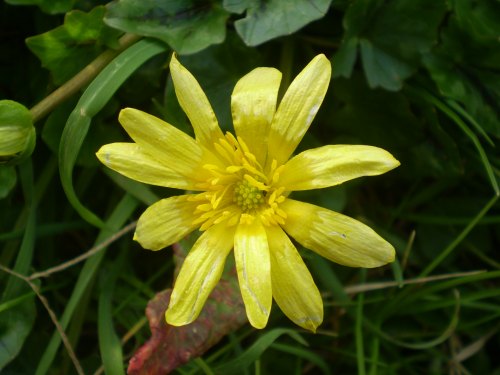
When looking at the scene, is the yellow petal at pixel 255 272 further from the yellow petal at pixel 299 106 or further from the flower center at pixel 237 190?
the yellow petal at pixel 299 106

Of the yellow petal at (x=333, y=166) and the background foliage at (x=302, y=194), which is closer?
the yellow petal at (x=333, y=166)

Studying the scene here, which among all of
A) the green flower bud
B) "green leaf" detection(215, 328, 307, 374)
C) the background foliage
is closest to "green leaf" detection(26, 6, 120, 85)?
the background foliage

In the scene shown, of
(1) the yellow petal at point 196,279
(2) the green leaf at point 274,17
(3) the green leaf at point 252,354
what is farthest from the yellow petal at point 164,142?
(3) the green leaf at point 252,354

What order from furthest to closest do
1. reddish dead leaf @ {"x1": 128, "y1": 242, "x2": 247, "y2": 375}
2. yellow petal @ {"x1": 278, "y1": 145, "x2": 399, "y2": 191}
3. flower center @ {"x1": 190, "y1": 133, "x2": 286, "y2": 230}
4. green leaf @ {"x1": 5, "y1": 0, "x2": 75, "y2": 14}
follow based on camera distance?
green leaf @ {"x1": 5, "y1": 0, "x2": 75, "y2": 14} < reddish dead leaf @ {"x1": 128, "y1": 242, "x2": 247, "y2": 375} < flower center @ {"x1": 190, "y1": 133, "x2": 286, "y2": 230} < yellow petal @ {"x1": 278, "y1": 145, "x2": 399, "y2": 191}

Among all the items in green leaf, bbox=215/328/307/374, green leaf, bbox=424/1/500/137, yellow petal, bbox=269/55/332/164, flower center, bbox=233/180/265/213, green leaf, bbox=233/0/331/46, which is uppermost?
green leaf, bbox=233/0/331/46

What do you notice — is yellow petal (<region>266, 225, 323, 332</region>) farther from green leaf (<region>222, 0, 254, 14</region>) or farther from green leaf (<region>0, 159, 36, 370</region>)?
green leaf (<region>0, 159, 36, 370</region>)

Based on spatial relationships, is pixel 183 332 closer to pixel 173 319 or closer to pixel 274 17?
pixel 173 319
